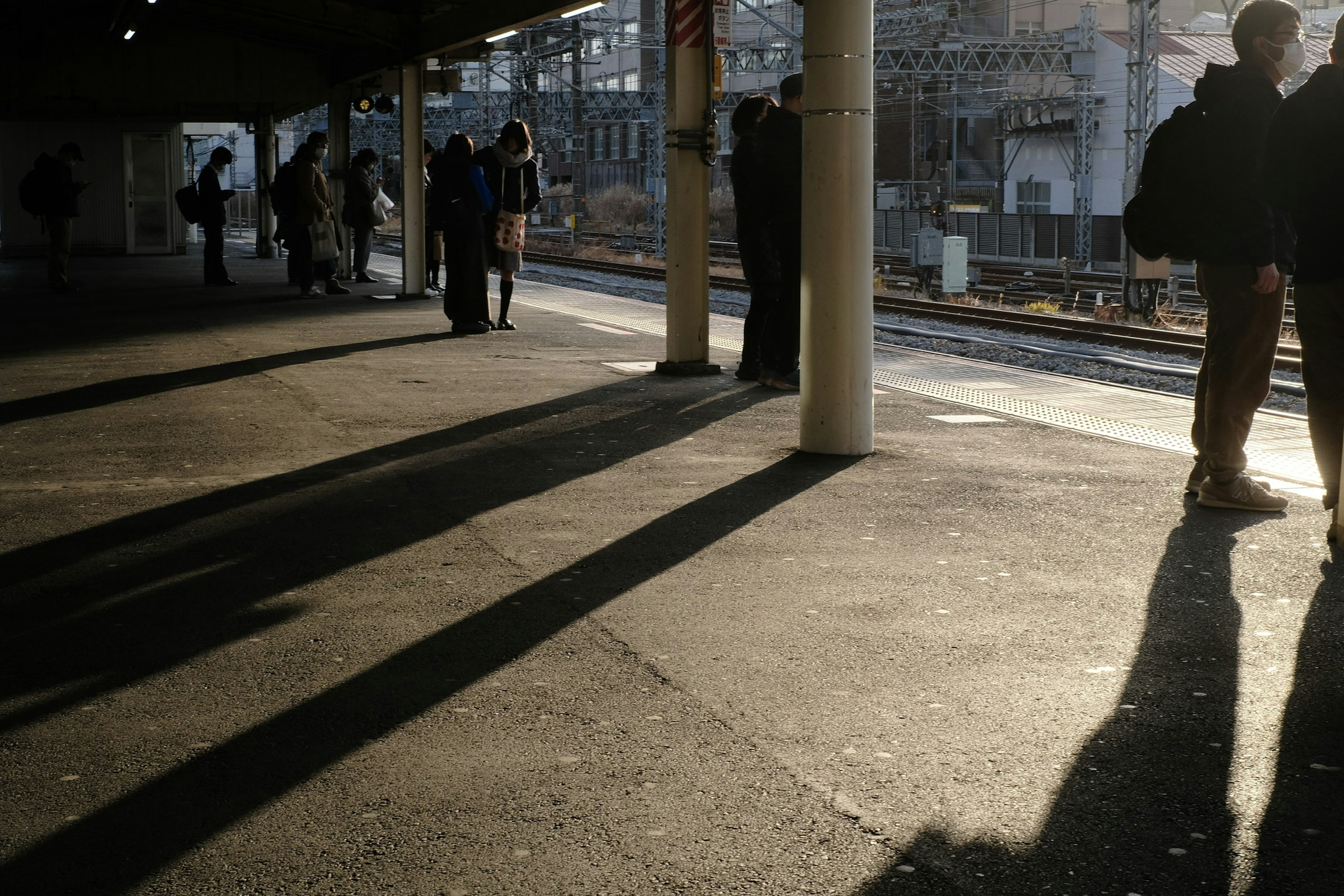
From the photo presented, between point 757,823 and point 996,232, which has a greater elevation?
point 996,232

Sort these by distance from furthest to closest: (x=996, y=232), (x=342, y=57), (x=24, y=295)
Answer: (x=996, y=232), (x=342, y=57), (x=24, y=295)

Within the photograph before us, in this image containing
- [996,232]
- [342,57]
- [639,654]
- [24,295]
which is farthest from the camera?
[996,232]

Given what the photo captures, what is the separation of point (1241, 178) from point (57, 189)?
1651cm

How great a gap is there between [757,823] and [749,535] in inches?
107

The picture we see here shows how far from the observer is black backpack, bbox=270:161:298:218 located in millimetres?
18484

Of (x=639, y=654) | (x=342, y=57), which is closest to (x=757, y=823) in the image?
(x=639, y=654)

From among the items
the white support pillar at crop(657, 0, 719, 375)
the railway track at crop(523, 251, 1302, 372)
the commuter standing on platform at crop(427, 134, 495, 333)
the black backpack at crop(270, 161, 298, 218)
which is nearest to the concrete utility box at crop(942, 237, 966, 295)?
the railway track at crop(523, 251, 1302, 372)

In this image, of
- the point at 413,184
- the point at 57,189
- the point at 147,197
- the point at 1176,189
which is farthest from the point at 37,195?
the point at 1176,189

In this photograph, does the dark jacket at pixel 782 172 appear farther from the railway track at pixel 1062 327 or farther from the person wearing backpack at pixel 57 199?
the person wearing backpack at pixel 57 199

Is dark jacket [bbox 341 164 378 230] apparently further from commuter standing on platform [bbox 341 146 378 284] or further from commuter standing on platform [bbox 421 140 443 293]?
commuter standing on platform [bbox 421 140 443 293]

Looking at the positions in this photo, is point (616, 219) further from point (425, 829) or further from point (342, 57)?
point (425, 829)

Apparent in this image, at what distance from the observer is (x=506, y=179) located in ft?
43.2

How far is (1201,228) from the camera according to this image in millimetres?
6148

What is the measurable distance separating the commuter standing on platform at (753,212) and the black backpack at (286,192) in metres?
9.77
